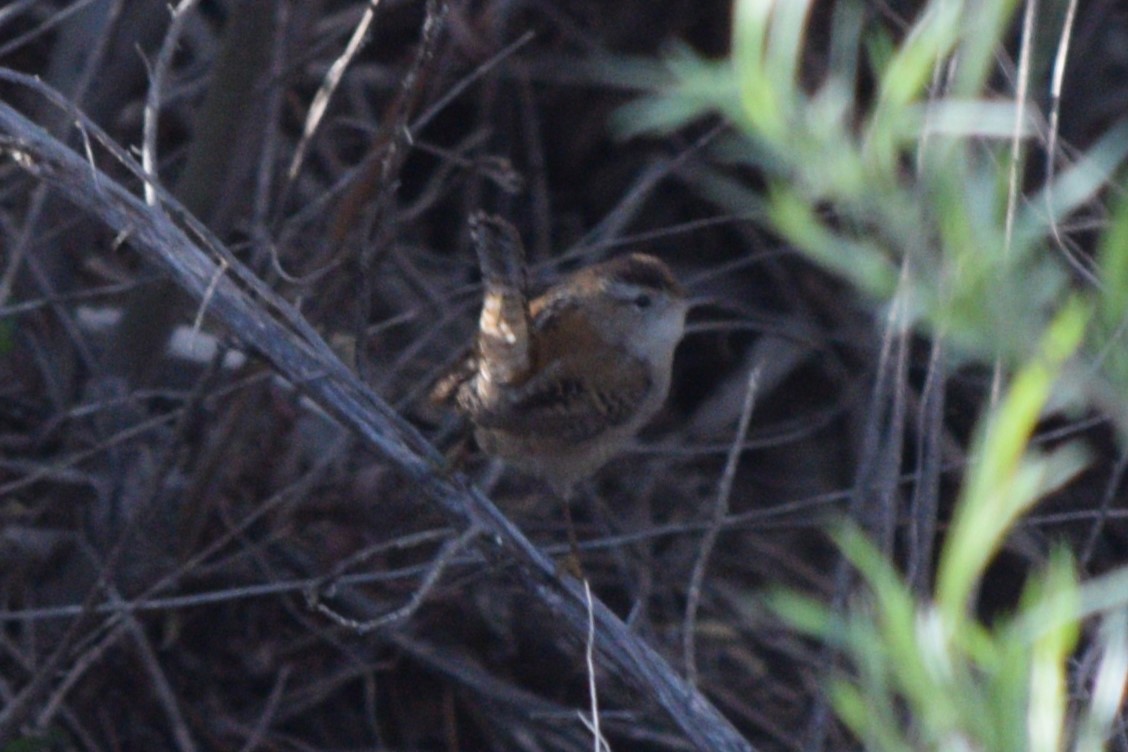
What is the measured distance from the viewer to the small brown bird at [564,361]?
356cm

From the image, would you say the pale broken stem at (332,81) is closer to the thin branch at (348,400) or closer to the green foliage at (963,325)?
the thin branch at (348,400)

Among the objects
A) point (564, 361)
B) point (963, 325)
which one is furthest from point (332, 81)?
point (963, 325)

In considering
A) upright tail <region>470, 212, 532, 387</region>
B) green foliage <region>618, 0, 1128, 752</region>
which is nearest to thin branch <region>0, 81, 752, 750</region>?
upright tail <region>470, 212, 532, 387</region>

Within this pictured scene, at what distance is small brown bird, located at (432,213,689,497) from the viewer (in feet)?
11.7

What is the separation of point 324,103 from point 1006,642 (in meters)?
2.63

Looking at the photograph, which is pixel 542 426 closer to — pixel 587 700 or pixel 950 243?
pixel 587 700

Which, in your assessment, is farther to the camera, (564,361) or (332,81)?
(564,361)

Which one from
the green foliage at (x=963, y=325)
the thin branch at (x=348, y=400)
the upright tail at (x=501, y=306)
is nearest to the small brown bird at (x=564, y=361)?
the upright tail at (x=501, y=306)

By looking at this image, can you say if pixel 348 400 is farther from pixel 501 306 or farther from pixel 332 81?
pixel 332 81

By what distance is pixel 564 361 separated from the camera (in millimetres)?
4031

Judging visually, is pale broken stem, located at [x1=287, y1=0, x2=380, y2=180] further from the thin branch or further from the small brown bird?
the thin branch

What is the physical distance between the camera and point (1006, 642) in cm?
133

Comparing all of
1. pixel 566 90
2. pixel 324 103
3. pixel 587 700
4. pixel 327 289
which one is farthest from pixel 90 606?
pixel 566 90

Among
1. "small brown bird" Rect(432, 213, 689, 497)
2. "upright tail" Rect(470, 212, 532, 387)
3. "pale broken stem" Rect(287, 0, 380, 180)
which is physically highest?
"pale broken stem" Rect(287, 0, 380, 180)
